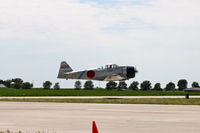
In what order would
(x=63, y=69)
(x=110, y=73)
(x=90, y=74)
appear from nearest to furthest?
1. (x=110, y=73)
2. (x=90, y=74)
3. (x=63, y=69)

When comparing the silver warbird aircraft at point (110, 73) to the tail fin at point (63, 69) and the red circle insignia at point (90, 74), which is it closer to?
the red circle insignia at point (90, 74)

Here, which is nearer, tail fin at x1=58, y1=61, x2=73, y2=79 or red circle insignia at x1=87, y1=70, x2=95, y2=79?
red circle insignia at x1=87, y1=70, x2=95, y2=79

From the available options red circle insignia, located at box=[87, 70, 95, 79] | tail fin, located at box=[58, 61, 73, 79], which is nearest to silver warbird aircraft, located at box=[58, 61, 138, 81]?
red circle insignia, located at box=[87, 70, 95, 79]

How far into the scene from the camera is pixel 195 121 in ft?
77.2

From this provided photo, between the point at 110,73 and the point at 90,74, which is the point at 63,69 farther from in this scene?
the point at 110,73

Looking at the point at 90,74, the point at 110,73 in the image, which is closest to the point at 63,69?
the point at 90,74

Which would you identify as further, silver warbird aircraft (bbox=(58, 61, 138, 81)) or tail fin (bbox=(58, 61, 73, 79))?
tail fin (bbox=(58, 61, 73, 79))

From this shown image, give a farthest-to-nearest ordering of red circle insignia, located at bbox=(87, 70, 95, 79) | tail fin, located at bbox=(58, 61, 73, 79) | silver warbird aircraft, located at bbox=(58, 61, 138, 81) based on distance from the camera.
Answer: tail fin, located at bbox=(58, 61, 73, 79)
red circle insignia, located at bbox=(87, 70, 95, 79)
silver warbird aircraft, located at bbox=(58, 61, 138, 81)

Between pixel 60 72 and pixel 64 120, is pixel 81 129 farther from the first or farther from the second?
pixel 60 72

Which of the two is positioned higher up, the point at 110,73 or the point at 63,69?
the point at 63,69

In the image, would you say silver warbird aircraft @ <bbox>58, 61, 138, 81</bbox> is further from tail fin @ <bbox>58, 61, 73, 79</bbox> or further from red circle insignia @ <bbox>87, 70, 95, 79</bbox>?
tail fin @ <bbox>58, 61, 73, 79</bbox>

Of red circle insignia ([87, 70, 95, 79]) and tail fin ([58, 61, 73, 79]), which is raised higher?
tail fin ([58, 61, 73, 79])

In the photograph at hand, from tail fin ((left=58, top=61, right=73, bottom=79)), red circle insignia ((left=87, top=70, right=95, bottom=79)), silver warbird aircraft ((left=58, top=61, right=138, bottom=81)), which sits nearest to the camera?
silver warbird aircraft ((left=58, top=61, right=138, bottom=81))

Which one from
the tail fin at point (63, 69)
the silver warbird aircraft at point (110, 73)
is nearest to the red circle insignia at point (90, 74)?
the silver warbird aircraft at point (110, 73)
